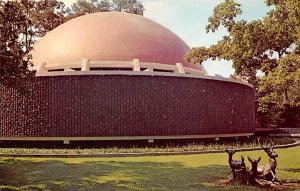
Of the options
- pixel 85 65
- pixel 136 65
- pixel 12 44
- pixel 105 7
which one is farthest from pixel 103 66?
pixel 105 7

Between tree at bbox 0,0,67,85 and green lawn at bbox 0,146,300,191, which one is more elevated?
tree at bbox 0,0,67,85

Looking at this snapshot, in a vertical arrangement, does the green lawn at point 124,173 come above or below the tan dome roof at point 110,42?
below

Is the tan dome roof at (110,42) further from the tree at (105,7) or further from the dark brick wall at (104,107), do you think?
the tree at (105,7)

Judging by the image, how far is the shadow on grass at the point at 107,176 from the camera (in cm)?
934

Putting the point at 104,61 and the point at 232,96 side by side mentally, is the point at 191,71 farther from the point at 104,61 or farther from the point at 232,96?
the point at 104,61

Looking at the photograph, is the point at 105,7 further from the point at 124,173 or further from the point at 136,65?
the point at 124,173

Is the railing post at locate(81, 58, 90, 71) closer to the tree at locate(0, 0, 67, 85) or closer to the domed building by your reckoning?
the domed building

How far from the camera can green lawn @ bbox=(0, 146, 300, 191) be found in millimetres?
9430

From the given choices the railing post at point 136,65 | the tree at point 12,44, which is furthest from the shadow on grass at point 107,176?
the railing post at point 136,65

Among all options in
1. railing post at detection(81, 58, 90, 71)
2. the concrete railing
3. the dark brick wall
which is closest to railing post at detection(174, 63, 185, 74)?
the concrete railing

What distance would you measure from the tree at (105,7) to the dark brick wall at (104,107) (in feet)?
91.0

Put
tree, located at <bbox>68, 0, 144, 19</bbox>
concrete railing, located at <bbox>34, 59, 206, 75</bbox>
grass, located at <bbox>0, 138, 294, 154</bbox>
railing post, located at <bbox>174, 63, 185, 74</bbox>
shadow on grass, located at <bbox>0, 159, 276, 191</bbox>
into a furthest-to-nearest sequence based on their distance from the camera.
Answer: tree, located at <bbox>68, 0, 144, 19</bbox> < railing post, located at <bbox>174, 63, 185, 74</bbox> < concrete railing, located at <bbox>34, 59, 206, 75</bbox> < grass, located at <bbox>0, 138, 294, 154</bbox> < shadow on grass, located at <bbox>0, 159, 276, 191</bbox>

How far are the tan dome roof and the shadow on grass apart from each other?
1203 centimetres

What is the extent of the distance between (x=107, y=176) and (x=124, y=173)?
71 cm
